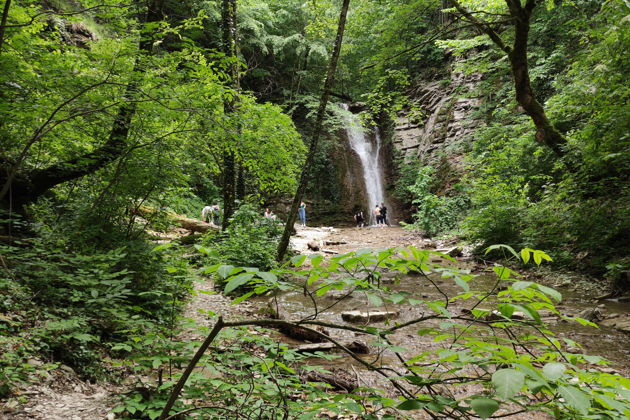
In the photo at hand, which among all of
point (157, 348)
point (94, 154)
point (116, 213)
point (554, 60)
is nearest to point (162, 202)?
point (116, 213)

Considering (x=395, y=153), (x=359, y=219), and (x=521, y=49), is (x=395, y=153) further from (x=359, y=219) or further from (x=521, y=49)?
(x=521, y=49)

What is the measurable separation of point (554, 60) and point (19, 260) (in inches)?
637

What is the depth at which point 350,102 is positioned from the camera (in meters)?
25.2

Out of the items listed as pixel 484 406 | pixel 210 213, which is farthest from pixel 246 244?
pixel 210 213

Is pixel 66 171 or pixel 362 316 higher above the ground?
pixel 66 171

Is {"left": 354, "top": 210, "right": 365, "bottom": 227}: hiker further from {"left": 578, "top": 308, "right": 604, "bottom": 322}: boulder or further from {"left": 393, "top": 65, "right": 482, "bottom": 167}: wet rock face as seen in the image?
{"left": 578, "top": 308, "right": 604, "bottom": 322}: boulder

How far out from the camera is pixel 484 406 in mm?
755

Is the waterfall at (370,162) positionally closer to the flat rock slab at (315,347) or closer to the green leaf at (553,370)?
the flat rock slab at (315,347)

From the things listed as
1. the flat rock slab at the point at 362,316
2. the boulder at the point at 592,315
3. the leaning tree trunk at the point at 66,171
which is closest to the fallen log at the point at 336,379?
the flat rock slab at the point at 362,316

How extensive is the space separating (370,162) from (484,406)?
925 inches

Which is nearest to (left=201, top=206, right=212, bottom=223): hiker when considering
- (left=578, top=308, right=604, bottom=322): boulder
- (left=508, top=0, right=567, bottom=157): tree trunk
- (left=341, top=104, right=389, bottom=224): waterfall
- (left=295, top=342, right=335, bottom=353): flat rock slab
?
(left=341, top=104, right=389, bottom=224): waterfall

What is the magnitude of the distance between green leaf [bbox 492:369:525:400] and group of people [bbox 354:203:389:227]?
19137 mm

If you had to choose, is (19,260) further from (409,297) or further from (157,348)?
(409,297)

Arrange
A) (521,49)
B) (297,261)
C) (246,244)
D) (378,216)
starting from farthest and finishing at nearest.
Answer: (378,216), (246,244), (521,49), (297,261)
